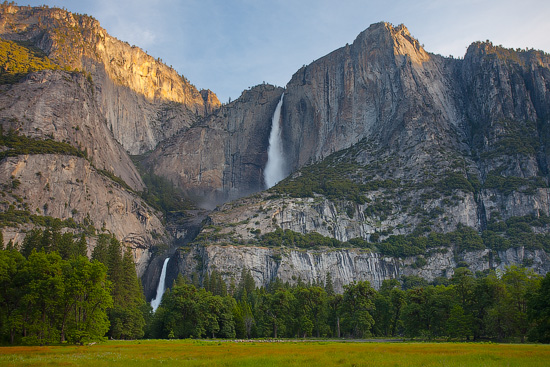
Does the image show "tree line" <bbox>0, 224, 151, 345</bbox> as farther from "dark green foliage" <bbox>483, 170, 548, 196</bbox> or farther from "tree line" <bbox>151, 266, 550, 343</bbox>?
"dark green foliage" <bbox>483, 170, 548, 196</bbox>

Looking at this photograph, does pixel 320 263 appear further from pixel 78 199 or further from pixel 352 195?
pixel 78 199

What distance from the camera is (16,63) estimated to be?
18350cm

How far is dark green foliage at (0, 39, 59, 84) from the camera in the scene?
171m

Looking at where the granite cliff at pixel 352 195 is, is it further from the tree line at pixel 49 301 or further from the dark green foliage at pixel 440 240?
the tree line at pixel 49 301

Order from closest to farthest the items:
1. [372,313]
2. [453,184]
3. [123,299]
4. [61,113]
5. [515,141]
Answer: [372,313] → [123,299] → [453,184] → [61,113] → [515,141]

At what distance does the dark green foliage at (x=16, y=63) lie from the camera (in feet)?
560

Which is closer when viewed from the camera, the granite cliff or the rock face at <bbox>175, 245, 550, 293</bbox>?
the rock face at <bbox>175, 245, 550, 293</bbox>

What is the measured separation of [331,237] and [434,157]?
4921cm

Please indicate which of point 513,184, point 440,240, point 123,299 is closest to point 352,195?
point 440,240

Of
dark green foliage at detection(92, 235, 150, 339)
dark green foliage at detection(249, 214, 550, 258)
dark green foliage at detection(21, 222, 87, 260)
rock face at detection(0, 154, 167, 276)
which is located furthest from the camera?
dark green foliage at detection(249, 214, 550, 258)

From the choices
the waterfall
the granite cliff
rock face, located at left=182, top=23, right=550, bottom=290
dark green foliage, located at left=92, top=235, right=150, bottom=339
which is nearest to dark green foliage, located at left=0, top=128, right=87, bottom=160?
the granite cliff

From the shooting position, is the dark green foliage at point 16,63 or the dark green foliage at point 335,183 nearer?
the dark green foliage at point 335,183

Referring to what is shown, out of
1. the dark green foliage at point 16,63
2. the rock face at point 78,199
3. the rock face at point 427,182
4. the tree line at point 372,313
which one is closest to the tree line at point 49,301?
the tree line at point 372,313

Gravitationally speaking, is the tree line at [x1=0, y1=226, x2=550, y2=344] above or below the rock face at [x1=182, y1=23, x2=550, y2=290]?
below
